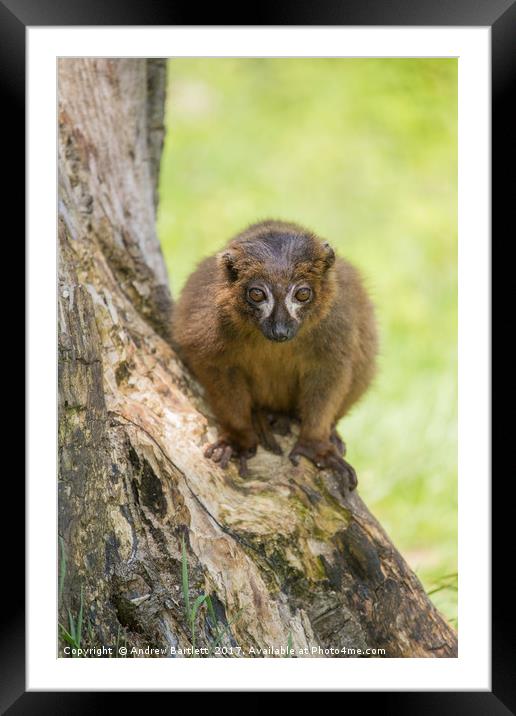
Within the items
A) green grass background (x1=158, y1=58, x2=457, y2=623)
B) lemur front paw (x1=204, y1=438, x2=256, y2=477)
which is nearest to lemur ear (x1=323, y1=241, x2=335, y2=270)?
lemur front paw (x1=204, y1=438, x2=256, y2=477)

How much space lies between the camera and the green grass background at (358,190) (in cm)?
931

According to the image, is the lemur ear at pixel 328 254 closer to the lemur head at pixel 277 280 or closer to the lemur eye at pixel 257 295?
the lemur head at pixel 277 280

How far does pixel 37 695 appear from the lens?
443cm

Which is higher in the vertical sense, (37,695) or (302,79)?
(302,79)

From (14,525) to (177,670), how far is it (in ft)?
3.89

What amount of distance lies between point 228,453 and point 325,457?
26.4 inches

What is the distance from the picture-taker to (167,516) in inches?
200

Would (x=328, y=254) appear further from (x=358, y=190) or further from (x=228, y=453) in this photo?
Answer: (x=358, y=190)

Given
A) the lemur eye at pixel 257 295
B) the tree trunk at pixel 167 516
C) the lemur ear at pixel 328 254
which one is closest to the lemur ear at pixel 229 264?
the lemur eye at pixel 257 295

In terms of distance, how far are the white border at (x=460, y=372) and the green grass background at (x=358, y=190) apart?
406cm

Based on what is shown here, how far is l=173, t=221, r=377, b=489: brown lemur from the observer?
18.3 feet

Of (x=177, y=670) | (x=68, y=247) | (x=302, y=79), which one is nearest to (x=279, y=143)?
(x=302, y=79)

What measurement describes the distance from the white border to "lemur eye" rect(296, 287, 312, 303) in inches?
46.0

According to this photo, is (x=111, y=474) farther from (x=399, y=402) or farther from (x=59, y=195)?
(x=399, y=402)
